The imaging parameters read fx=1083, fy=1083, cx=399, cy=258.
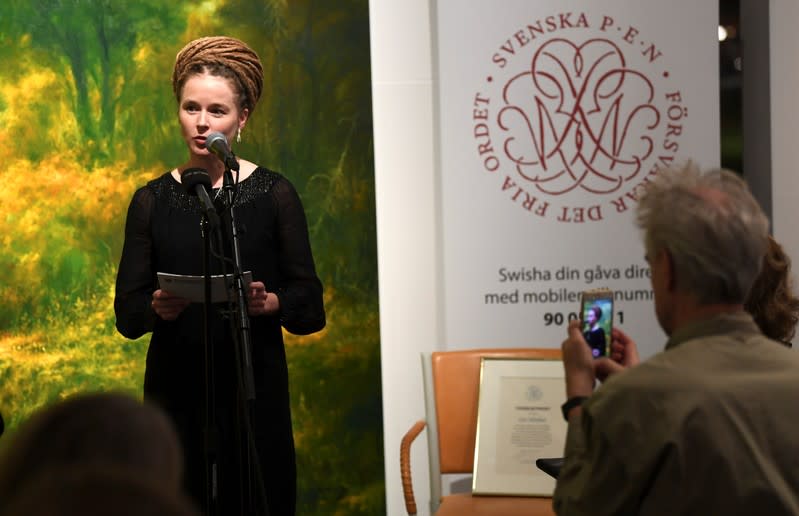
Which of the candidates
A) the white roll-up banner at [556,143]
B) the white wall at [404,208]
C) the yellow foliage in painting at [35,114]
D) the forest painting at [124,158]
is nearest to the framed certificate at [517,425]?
the white roll-up banner at [556,143]

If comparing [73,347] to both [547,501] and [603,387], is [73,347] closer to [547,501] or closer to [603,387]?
[547,501]

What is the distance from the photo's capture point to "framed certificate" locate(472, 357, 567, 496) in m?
4.25

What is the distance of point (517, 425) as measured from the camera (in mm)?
4336

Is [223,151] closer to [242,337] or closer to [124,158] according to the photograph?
[242,337]

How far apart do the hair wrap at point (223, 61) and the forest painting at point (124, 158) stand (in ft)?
0.19

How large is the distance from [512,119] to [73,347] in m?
2.21

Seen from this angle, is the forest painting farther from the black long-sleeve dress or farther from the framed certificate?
the framed certificate

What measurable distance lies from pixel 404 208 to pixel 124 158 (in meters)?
1.27

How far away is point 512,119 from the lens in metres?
4.59

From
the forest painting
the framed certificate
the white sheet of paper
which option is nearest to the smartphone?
the white sheet of paper

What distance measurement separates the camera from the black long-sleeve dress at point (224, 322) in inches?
176

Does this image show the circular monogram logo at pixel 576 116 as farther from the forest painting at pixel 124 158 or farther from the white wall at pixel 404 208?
the forest painting at pixel 124 158

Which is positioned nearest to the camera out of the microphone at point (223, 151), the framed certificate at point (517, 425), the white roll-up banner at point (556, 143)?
the microphone at point (223, 151)

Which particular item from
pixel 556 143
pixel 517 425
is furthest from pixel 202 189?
pixel 556 143
